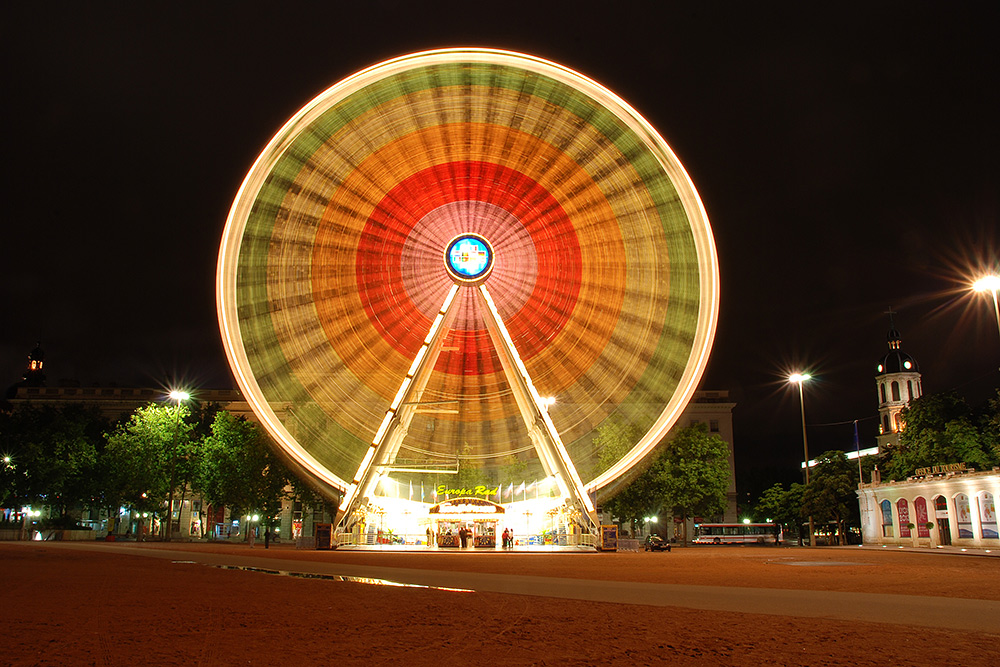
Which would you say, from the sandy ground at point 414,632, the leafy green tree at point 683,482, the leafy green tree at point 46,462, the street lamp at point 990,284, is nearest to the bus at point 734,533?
the leafy green tree at point 683,482

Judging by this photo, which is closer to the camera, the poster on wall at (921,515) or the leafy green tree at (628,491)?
the leafy green tree at (628,491)

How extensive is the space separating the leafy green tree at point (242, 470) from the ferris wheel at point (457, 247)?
2318cm

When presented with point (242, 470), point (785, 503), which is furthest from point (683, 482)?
point (242, 470)

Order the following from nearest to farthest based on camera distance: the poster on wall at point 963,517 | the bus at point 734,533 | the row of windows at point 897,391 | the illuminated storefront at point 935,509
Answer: the illuminated storefront at point 935,509 → the poster on wall at point 963,517 → the bus at point 734,533 → the row of windows at point 897,391

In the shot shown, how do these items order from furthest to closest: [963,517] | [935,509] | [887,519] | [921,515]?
[887,519] < [921,515] < [935,509] < [963,517]

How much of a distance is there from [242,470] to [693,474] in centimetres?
2715

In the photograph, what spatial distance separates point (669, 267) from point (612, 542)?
435 inches

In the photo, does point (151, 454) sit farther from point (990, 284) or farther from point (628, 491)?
point (990, 284)

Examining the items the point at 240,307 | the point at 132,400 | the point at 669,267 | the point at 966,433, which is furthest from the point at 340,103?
the point at 132,400

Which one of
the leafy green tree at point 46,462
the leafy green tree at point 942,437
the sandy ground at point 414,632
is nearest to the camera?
the sandy ground at point 414,632

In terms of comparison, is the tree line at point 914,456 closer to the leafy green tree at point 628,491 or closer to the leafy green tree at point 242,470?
the leafy green tree at point 628,491

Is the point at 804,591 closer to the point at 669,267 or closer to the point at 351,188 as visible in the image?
the point at 669,267

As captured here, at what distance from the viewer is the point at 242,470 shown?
158 feet

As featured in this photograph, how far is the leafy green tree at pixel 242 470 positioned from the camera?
157 ft
